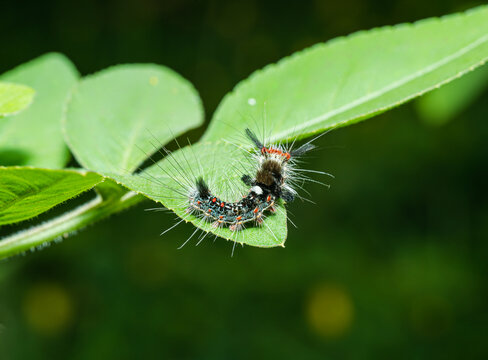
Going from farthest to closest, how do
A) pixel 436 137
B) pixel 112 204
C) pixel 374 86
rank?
pixel 436 137 → pixel 374 86 → pixel 112 204

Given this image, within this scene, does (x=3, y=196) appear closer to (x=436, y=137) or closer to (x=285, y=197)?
(x=285, y=197)

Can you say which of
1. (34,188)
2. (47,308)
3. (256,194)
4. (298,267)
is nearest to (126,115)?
(256,194)

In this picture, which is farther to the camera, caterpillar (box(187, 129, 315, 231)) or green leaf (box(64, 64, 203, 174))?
green leaf (box(64, 64, 203, 174))

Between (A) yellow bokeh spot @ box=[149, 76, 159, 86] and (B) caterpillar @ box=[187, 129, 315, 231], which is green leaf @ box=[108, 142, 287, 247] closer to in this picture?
(B) caterpillar @ box=[187, 129, 315, 231]

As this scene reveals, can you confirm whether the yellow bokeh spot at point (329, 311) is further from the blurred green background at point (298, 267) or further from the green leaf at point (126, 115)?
the green leaf at point (126, 115)

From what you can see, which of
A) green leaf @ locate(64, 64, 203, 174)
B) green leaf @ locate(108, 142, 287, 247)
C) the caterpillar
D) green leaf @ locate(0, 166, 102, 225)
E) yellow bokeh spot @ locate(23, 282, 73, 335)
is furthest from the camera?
yellow bokeh spot @ locate(23, 282, 73, 335)

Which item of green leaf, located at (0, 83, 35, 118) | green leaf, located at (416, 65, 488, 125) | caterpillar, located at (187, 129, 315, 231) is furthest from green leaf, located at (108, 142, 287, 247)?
green leaf, located at (416, 65, 488, 125)

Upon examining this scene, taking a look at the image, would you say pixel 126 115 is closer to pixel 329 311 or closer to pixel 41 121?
pixel 41 121

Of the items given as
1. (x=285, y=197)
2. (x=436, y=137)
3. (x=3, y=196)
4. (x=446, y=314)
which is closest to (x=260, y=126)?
(x=285, y=197)

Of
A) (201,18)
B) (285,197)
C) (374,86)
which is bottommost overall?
(285,197)
